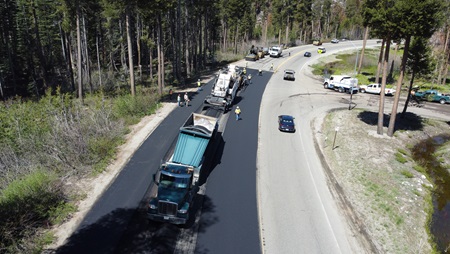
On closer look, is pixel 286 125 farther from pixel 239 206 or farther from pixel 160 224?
pixel 160 224

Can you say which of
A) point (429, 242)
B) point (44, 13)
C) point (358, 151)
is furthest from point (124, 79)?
point (429, 242)

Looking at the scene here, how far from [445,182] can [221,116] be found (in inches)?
801

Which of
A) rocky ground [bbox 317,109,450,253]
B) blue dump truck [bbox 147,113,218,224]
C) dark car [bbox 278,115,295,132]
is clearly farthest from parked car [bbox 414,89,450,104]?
blue dump truck [bbox 147,113,218,224]

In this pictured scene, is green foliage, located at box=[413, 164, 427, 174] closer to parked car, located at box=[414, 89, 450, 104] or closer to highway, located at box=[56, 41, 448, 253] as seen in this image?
highway, located at box=[56, 41, 448, 253]

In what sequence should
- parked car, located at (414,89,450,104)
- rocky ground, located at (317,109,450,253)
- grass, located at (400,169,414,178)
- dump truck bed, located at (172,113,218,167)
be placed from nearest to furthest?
rocky ground, located at (317,109,450,253) → dump truck bed, located at (172,113,218,167) → grass, located at (400,169,414,178) → parked car, located at (414,89,450,104)

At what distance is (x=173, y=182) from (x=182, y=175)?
630mm

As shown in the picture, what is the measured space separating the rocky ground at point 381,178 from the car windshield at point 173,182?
9991 millimetres

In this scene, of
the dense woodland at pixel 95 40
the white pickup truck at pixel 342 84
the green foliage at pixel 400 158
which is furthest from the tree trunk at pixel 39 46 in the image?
the green foliage at pixel 400 158

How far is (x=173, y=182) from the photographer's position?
55.2 ft

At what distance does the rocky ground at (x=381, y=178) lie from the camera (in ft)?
56.0

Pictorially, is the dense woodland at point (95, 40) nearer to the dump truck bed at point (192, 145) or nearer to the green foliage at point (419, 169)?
the dump truck bed at point (192, 145)

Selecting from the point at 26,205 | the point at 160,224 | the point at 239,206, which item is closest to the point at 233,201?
the point at 239,206

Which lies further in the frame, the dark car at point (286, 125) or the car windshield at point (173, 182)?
the dark car at point (286, 125)

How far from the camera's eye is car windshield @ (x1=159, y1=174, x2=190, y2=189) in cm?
1662
